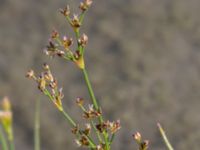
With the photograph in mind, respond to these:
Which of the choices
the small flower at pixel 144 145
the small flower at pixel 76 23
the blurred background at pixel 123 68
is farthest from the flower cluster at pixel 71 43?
the blurred background at pixel 123 68

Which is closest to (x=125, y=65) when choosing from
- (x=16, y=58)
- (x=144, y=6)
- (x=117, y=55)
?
(x=117, y=55)

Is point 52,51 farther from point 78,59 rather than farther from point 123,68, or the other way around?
point 123,68

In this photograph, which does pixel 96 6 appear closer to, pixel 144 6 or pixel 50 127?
pixel 144 6

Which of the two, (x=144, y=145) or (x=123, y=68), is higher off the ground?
(x=123, y=68)

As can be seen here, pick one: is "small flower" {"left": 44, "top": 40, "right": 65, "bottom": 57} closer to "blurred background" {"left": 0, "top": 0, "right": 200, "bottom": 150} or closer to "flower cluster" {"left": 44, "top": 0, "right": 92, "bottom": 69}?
"flower cluster" {"left": 44, "top": 0, "right": 92, "bottom": 69}

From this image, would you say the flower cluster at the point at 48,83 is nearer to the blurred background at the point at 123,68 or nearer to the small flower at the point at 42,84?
the small flower at the point at 42,84

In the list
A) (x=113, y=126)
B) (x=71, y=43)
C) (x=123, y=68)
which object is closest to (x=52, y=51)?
(x=71, y=43)

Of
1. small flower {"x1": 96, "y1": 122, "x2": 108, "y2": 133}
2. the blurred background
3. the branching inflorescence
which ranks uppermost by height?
the blurred background

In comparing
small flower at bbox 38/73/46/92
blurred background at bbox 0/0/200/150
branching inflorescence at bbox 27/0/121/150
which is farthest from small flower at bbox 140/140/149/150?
blurred background at bbox 0/0/200/150
